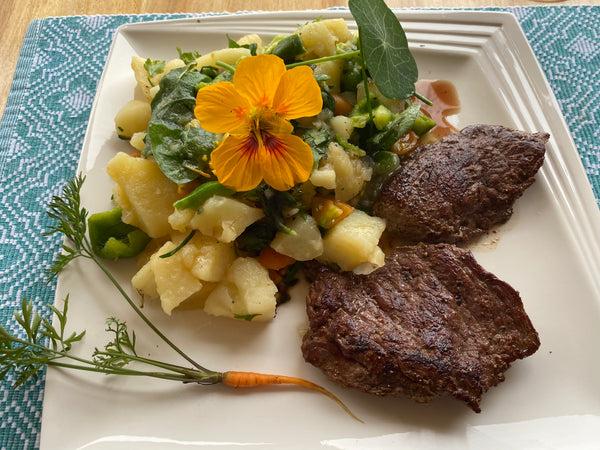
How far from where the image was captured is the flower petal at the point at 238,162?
105 inches

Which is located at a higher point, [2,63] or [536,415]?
[2,63]

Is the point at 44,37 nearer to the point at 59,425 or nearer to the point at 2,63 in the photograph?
the point at 2,63

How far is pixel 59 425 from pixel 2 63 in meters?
3.47

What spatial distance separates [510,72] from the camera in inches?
152

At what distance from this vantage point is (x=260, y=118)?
2.63 m

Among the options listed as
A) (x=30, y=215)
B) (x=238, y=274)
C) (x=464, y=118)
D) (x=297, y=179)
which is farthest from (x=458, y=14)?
(x=30, y=215)

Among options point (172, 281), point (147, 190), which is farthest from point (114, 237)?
point (172, 281)

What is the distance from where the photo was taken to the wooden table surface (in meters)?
4.90

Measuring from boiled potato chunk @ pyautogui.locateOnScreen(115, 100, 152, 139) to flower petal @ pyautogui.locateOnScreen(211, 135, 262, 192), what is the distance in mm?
1157

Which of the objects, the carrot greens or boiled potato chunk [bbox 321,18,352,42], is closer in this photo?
the carrot greens

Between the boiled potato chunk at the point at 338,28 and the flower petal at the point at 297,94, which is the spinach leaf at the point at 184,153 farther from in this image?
the boiled potato chunk at the point at 338,28

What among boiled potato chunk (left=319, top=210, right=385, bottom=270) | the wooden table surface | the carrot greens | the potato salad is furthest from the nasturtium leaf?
the wooden table surface

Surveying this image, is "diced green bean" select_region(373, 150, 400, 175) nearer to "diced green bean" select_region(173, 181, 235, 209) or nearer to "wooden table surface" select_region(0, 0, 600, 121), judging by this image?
"diced green bean" select_region(173, 181, 235, 209)

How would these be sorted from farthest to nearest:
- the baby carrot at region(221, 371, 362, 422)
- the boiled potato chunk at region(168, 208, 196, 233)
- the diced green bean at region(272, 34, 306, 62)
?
the diced green bean at region(272, 34, 306, 62), the boiled potato chunk at region(168, 208, 196, 233), the baby carrot at region(221, 371, 362, 422)
